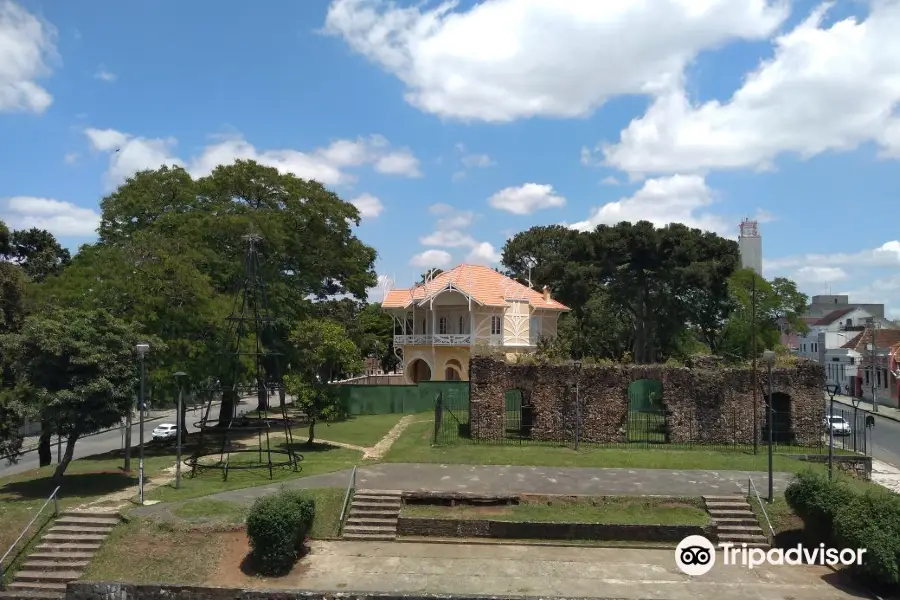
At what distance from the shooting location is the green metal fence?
3975cm

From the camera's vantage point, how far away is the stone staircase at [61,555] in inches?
577

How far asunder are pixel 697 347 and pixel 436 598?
45.0 metres

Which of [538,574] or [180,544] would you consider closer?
[538,574]

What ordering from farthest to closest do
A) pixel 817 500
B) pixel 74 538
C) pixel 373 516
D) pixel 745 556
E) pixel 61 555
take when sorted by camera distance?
pixel 373 516, pixel 745 556, pixel 74 538, pixel 817 500, pixel 61 555

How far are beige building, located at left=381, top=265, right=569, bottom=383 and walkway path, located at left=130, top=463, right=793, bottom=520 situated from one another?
21770 millimetres

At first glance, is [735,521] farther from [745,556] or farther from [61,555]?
[61,555]

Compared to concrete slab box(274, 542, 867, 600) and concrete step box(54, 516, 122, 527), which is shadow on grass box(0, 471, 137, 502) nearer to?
concrete step box(54, 516, 122, 527)

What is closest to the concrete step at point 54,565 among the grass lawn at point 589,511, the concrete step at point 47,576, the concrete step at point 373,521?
the concrete step at point 47,576

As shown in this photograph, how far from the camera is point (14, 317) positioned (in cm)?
2669

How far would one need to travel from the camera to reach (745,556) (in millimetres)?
16109

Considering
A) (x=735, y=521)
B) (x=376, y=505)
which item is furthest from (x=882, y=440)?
(x=376, y=505)

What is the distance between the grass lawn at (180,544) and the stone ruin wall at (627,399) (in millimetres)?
10619

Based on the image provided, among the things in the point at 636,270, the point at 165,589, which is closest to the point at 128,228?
the point at 165,589

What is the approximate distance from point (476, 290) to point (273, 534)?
1225 inches
